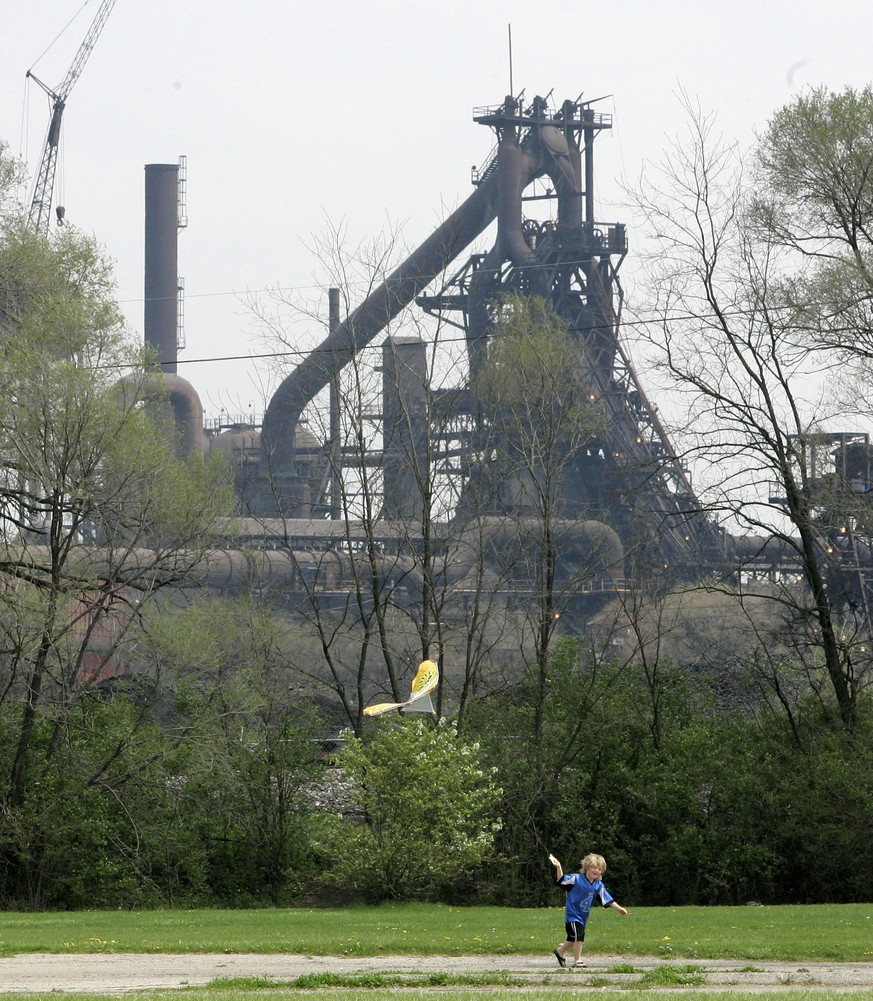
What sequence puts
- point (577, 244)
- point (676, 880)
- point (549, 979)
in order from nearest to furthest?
point (549, 979)
point (676, 880)
point (577, 244)

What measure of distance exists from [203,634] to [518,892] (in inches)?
271

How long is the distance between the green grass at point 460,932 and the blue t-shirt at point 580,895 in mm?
1198

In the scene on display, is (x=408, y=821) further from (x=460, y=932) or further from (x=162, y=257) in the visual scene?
(x=162, y=257)

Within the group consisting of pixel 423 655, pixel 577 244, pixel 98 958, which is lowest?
pixel 98 958

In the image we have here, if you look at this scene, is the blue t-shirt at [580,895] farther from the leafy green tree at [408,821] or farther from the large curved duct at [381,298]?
the large curved duct at [381,298]

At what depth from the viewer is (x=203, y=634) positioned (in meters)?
22.8

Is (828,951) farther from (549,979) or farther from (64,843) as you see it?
(64,843)

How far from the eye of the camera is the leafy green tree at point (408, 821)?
66.1 feet

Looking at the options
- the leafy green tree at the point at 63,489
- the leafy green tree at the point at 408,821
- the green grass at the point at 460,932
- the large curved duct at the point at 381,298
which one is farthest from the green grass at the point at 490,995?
the large curved duct at the point at 381,298

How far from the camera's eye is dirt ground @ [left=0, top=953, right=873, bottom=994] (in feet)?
36.2

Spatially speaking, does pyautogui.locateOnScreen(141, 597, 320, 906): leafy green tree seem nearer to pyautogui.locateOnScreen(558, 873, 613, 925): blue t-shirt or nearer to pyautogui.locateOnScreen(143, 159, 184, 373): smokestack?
pyautogui.locateOnScreen(558, 873, 613, 925): blue t-shirt

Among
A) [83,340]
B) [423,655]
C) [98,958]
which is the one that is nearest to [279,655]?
[423,655]

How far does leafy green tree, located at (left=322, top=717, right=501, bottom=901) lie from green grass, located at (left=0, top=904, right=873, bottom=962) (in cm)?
130

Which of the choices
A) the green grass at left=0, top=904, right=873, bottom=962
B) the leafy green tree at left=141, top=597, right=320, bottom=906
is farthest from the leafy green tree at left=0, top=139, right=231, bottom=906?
the green grass at left=0, top=904, right=873, bottom=962
